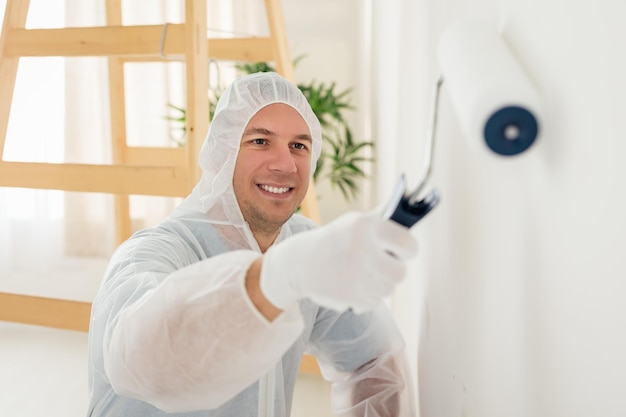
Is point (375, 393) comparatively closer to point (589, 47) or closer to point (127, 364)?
point (127, 364)

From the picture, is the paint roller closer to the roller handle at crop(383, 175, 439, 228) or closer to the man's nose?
the roller handle at crop(383, 175, 439, 228)

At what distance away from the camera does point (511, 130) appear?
0.52 m

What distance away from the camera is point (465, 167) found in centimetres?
94

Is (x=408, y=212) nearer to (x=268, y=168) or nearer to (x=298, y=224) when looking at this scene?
(x=268, y=168)

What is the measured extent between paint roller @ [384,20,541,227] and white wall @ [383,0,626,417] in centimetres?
2

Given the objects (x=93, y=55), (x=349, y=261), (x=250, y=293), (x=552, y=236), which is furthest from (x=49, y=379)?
(x=552, y=236)

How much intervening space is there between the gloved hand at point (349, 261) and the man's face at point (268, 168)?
83 centimetres

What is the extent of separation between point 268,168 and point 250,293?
0.80 meters

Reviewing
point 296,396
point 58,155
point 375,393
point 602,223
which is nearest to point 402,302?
point 296,396

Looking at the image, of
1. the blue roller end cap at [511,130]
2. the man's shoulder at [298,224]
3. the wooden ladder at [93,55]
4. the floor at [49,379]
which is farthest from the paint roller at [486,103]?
the floor at [49,379]

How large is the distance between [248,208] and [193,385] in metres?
0.77

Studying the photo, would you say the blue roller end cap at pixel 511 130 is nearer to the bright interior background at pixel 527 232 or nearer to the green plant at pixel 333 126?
the bright interior background at pixel 527 232

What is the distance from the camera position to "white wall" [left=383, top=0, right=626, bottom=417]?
426 mm

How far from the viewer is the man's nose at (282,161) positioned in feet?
4.86
